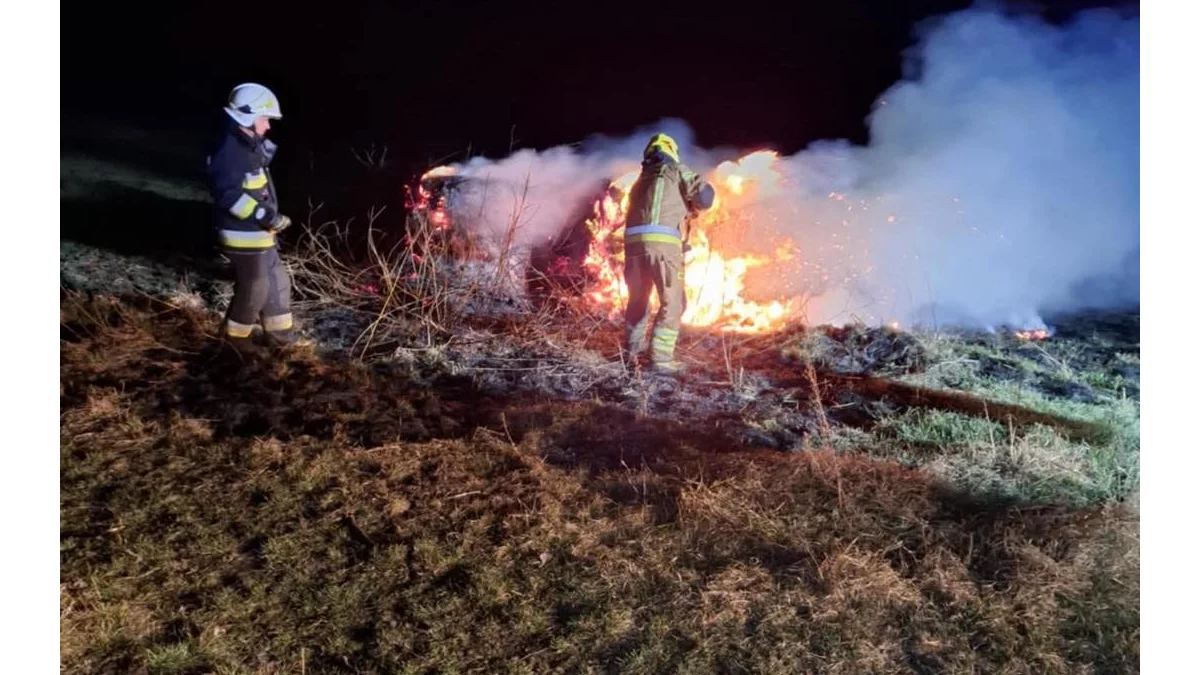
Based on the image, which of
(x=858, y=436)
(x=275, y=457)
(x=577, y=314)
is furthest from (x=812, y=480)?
(x=275, y=457)

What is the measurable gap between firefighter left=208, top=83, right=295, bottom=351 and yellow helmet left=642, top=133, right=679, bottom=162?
2.52 meters

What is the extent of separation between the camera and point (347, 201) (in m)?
6.37

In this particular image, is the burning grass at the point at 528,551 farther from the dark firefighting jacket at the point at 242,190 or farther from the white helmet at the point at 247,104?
the white helmet at the point at 247,104

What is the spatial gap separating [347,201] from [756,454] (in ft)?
12.8

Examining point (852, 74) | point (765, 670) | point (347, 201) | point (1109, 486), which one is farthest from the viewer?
point (347, 201)

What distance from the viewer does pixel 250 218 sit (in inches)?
205

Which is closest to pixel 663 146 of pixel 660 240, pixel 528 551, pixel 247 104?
pixel 660 240

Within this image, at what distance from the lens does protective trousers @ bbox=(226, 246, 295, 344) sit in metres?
5.40

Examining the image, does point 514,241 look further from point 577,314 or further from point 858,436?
point 858,436

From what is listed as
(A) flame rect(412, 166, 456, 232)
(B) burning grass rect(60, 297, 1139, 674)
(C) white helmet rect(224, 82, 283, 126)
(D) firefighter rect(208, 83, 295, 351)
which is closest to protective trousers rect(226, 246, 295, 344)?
(D) firefighter rect(208, 83, 295, 351)

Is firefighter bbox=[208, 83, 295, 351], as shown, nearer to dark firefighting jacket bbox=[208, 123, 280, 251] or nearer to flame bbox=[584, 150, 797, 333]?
dark firefighting jacket bbox=[208, 123, 280, 251]

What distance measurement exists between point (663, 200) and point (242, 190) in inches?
113

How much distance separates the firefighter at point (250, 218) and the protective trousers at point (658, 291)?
2.48m

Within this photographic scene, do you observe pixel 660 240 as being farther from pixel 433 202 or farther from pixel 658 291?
pixel 433 202
